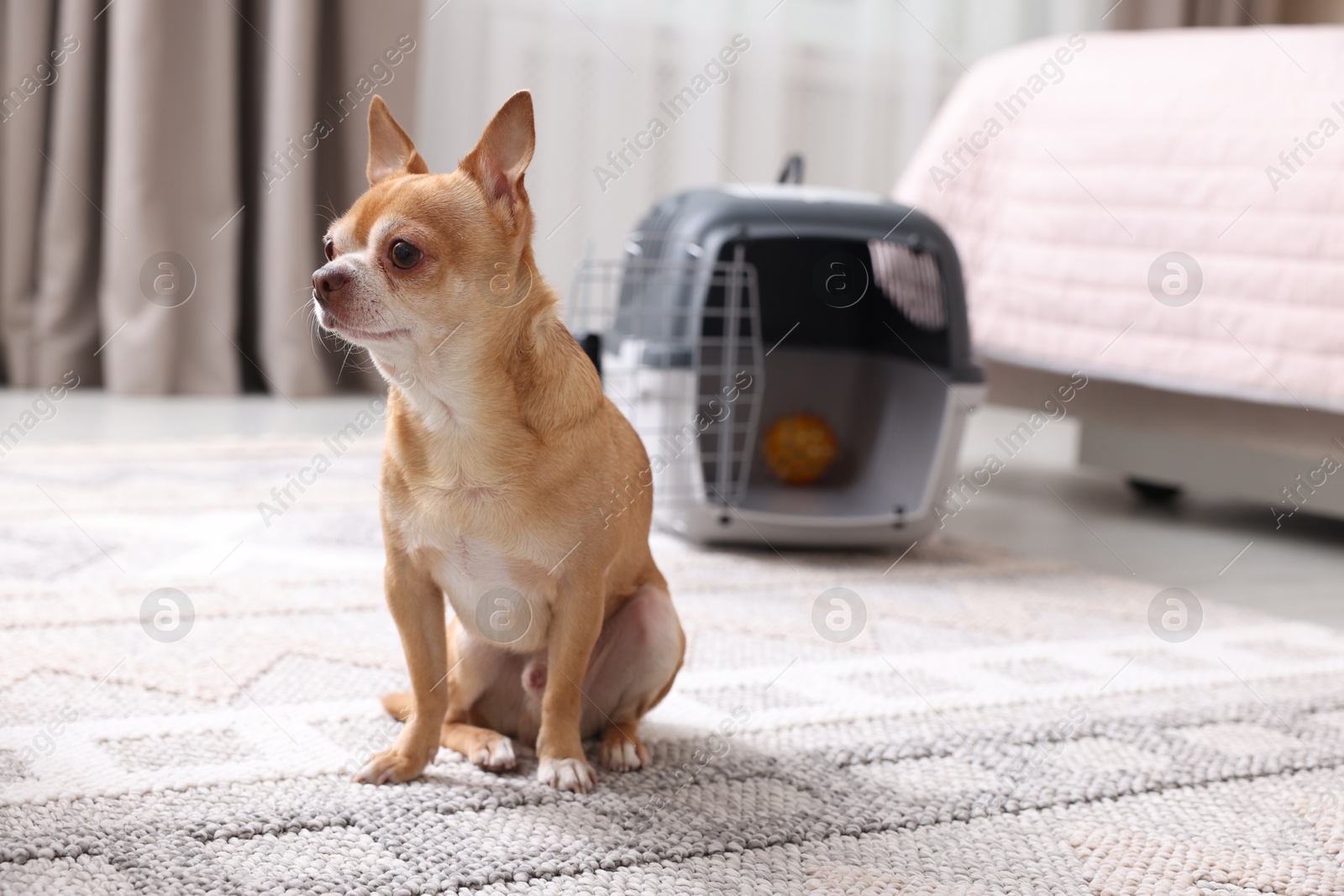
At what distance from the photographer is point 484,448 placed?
1.09 metres

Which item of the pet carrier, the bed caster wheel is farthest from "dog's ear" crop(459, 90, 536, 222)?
the bed caster wheel

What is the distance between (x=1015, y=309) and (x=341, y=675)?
171 cm

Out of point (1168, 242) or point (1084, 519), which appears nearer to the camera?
point (1168, 242)

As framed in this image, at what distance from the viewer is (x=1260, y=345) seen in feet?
7.29

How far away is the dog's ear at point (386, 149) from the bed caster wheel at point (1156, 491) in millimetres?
2053

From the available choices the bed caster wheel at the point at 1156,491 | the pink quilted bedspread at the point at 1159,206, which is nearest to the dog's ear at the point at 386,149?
the pink quilted bedspread at the point at 1159,206

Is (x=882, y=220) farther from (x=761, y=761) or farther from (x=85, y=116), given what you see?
(x=85, y=116)

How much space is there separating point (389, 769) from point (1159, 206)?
192cm

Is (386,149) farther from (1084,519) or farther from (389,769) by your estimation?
(1084,519)

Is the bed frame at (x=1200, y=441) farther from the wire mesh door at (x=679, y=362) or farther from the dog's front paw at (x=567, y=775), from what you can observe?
the dog's front paw at (x=567, y=775)

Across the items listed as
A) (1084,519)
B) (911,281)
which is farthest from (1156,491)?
(911,281)

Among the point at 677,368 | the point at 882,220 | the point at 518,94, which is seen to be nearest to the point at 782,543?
the point at 677,368

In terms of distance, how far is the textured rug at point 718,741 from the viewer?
0.97 m

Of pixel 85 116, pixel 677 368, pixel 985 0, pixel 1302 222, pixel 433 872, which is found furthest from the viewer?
pixel 985 0
